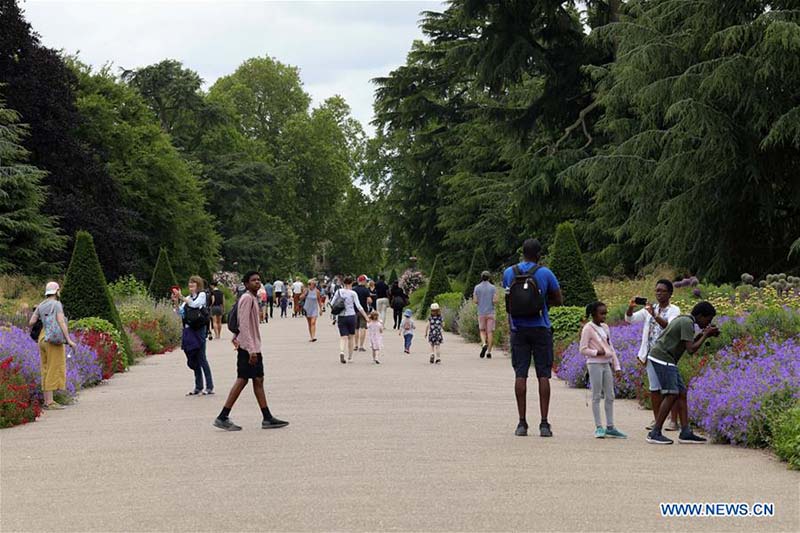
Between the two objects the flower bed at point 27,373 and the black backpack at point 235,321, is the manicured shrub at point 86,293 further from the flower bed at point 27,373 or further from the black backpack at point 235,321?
the black backpack at point 235,321

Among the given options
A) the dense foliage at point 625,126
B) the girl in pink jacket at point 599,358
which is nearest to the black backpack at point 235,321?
the girl in pink jacket at point 599,358

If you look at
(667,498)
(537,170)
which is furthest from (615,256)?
(667,498)

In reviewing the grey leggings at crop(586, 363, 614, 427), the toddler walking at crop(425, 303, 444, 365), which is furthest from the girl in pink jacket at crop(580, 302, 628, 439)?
the toddler walking at crop(425, 303, 444, 365)

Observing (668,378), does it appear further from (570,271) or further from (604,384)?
(570,271)

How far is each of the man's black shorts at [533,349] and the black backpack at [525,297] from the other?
0.57ft

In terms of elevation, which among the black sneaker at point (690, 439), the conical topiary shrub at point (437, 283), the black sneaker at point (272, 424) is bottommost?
the black sneaker at point (690, 439)

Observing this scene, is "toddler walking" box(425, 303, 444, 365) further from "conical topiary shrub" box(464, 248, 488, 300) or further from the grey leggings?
"conical topiary shrub" box(464, 248, 488, 300)

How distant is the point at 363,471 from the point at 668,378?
3.30 m

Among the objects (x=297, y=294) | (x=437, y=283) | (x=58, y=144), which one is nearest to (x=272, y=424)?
(x=437, y=283)

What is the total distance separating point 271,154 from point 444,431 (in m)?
72.1

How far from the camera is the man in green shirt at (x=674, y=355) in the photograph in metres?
9.77

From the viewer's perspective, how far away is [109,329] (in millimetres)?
19828

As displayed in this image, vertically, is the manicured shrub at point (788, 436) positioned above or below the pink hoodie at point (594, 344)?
below

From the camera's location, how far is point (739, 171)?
78.7 feet
